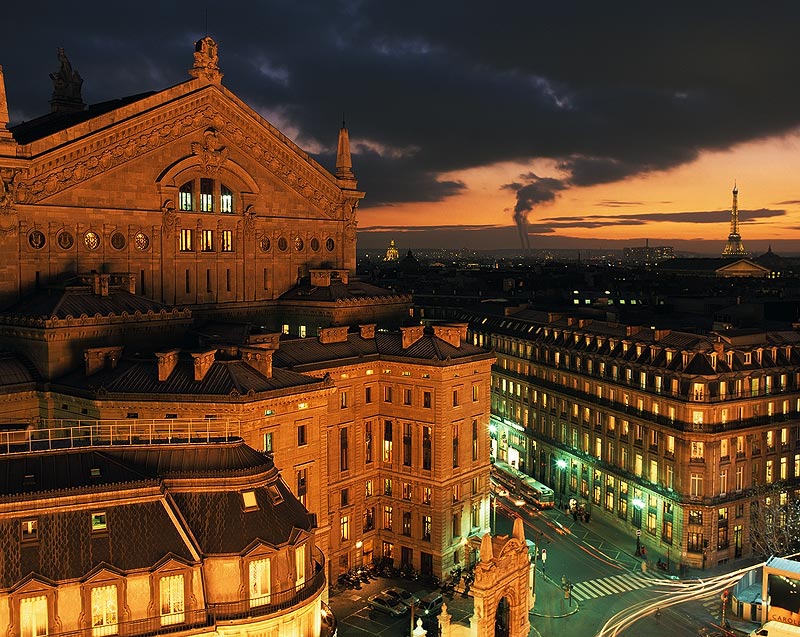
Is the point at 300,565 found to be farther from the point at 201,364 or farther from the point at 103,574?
the point at 201,364

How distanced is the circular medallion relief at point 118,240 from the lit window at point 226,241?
11837 mm

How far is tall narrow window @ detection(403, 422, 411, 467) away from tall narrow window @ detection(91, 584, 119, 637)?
150 ft

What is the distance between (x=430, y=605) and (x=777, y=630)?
1138 inches

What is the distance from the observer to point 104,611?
4703 cm

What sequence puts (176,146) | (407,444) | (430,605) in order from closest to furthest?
(430,605) → (407,444) → (176,146)

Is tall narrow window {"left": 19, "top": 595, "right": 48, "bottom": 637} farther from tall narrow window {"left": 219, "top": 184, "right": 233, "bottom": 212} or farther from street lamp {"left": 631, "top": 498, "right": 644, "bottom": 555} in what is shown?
street lamp {"left": 631, "top": 498, "right": 644, "bottom": 555}

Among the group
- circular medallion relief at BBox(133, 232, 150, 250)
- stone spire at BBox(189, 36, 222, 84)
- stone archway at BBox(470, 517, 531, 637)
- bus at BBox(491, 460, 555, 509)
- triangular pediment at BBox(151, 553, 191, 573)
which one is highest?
stone spire at BBox(189, 36, 222, 84)

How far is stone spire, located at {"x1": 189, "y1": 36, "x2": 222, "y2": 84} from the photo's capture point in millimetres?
96125

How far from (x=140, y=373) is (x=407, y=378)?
2726 centimetres

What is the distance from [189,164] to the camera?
94688 millimetres

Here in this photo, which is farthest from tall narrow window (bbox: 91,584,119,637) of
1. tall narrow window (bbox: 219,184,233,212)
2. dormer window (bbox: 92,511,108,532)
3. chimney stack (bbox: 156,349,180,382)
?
tall narrow window (bbox: 219,184,233,212)

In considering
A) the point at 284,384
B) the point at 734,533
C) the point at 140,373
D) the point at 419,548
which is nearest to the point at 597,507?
the point at 734,533

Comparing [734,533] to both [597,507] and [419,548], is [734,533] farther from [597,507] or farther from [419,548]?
[419,548]

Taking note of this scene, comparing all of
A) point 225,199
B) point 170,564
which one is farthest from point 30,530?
point 225,199
